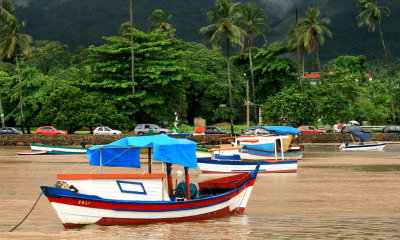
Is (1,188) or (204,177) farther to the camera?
(204,177)

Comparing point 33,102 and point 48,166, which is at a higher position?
point 33,102

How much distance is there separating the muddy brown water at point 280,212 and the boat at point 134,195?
0.96ft

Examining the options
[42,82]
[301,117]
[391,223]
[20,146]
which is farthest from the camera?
[42,82]

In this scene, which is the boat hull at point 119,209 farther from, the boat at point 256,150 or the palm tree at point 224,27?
the palm tree at point 224,27

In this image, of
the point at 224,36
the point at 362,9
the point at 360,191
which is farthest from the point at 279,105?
the point at 360,191

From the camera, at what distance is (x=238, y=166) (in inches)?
1098

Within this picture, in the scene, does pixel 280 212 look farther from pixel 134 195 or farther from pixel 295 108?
pixel 295 108

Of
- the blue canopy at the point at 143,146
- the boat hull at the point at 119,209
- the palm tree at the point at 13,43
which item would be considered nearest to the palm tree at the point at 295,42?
the palm tree at the point at 13,43

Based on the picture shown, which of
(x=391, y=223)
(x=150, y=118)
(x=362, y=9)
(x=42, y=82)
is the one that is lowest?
(x=391, y=223)

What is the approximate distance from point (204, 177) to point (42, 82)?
1654 inches

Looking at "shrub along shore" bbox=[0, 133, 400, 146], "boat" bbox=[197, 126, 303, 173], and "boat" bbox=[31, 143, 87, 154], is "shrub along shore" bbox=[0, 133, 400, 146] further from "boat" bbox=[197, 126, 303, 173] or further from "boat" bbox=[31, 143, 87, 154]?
"boat" bbox=[197, 126, 303, 173]

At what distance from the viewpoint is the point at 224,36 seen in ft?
199

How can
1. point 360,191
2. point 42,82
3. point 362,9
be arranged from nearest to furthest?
point 360,191 → point 42,82 → point 362,9

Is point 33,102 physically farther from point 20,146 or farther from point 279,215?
point 279,215
